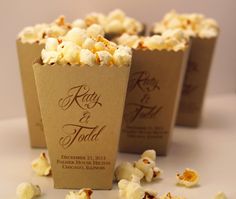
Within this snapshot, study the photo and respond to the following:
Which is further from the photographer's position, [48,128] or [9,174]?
[9,174]

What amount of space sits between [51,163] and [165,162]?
0.98 ft

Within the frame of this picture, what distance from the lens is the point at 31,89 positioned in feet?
3.94

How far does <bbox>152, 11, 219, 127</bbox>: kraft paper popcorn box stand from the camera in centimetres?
134

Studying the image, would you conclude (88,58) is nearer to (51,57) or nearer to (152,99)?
(51,57)

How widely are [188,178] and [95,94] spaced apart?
28 cm

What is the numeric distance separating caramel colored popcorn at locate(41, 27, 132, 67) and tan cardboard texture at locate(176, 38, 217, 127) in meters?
0.43

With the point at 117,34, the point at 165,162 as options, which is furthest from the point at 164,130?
the point at 117,34

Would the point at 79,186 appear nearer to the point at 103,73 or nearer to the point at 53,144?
the point at 53,144

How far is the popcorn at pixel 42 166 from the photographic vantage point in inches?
42.3

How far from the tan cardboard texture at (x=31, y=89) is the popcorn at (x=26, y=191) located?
0.92 ft

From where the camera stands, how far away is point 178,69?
1.14 m

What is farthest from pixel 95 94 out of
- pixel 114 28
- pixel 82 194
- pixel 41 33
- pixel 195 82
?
pixel 195 82

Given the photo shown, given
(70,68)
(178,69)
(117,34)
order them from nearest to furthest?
(70,68) → (178,69) → (117,34)

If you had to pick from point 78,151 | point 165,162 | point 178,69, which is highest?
point 178,69
